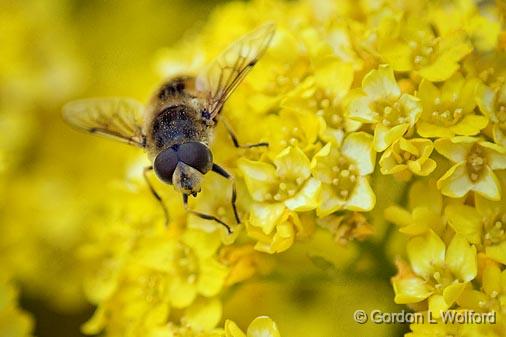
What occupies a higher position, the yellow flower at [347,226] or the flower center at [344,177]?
the flower center at [344,177]

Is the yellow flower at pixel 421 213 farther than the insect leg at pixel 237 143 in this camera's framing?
No

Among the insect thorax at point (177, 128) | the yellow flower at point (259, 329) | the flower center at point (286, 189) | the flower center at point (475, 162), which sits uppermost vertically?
the insect thorax at point (177, 128)

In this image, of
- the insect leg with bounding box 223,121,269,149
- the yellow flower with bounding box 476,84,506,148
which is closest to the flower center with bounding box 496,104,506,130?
the yellow flower with bounding box 476,84,506,148

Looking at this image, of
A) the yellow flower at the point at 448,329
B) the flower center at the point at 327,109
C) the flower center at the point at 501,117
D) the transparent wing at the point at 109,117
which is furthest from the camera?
the transparent wing at the point at 109,117

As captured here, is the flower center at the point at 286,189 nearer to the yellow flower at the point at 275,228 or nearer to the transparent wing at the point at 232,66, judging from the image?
the yellow flower at the point at 275,228

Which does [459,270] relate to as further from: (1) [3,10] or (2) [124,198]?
(1) [3,10]

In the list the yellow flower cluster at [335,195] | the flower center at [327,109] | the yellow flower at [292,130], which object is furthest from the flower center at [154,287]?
the flower center at [327,109]
